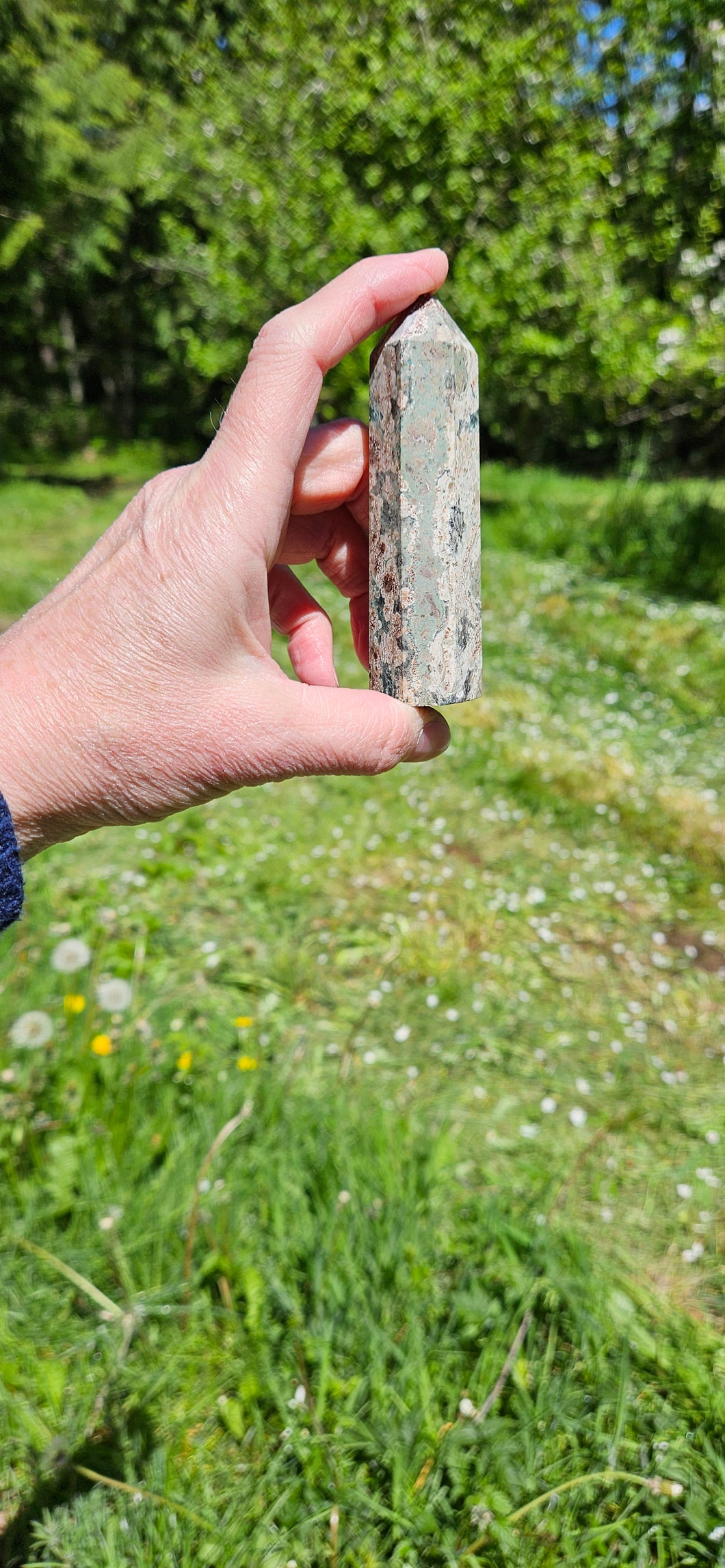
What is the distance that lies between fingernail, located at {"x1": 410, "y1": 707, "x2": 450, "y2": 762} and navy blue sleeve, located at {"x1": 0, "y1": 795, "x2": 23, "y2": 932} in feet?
2.24

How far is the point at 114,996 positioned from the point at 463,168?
10357 millimetres

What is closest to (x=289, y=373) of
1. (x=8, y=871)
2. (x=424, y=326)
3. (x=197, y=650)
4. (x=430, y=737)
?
(x=424, y=326)

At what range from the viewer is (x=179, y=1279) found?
205 cm

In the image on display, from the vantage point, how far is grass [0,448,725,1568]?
5.51 feet

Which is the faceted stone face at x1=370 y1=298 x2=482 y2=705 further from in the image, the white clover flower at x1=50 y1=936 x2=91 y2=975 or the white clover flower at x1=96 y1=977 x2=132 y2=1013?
the white clover flower at x1=50 y1=936 x2=91 y2=975

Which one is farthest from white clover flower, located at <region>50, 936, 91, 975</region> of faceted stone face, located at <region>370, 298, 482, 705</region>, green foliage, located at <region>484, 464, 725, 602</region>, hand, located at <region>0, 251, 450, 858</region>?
green foliage, located at <region>484, 464, 725, 602</region>

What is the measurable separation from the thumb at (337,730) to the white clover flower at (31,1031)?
1.33m

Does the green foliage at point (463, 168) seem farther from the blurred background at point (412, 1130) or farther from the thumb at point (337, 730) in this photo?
the thumb at point (337, 730)

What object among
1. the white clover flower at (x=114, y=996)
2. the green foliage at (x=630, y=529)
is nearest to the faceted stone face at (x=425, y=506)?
the white clover flower at (x=114, y=996)

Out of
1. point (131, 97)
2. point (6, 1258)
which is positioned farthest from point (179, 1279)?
point (131, 97)

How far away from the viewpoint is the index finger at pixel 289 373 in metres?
1.38

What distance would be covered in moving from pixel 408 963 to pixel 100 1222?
1.48 m

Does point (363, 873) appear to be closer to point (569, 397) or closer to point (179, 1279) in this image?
point (179, 1279)

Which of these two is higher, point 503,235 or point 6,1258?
point 503,235
